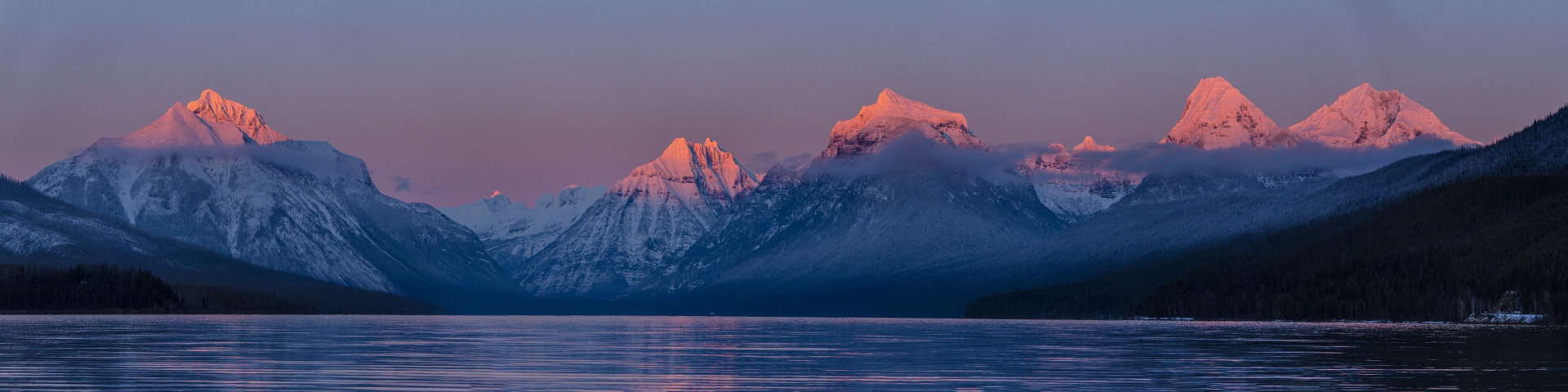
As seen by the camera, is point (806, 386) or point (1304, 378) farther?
point (1304, 378)

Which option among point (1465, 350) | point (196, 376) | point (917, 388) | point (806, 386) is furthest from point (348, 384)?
point (1465, 350)

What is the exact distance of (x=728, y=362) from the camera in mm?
102750

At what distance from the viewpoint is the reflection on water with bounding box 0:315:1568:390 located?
262 ft

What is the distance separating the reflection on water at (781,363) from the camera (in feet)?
262

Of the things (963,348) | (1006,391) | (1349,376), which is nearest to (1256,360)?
(1349,376)

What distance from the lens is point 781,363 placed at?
338 feet

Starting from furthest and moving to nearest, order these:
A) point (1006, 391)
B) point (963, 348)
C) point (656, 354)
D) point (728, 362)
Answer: point (963, 348)
point (656, 354)
point (728, 362)
point (1006, 391)

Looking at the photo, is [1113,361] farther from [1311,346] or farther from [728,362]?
[1311,346]

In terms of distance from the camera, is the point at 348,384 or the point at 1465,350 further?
the point at 1465,350

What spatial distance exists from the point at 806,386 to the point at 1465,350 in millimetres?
60060

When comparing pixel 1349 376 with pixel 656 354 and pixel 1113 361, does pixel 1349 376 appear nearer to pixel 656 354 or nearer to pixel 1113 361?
pixel 1113 361

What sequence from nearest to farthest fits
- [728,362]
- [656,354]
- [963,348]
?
[728,362], [656,354], [963,348]

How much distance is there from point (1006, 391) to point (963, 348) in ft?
172

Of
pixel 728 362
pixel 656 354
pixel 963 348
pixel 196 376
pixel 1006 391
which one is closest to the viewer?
pixel 1006 391
